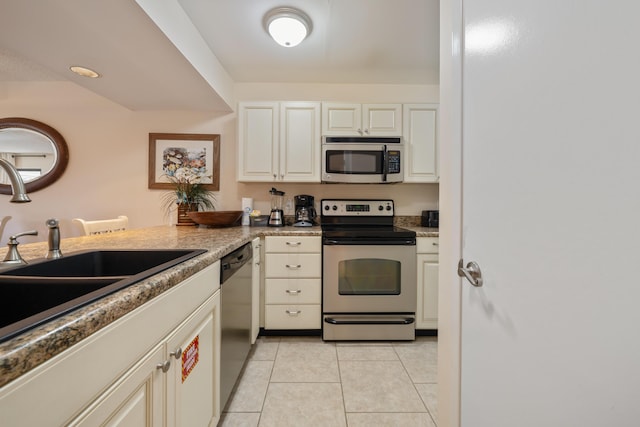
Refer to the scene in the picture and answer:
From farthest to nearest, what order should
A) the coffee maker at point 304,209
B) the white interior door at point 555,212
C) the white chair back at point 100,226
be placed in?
the coffee maker at point 304,209 < the white chair back at point 100,226 < the white interior door at point 555,212

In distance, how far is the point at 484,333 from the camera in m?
0.71

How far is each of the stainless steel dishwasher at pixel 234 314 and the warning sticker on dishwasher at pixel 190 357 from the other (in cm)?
26

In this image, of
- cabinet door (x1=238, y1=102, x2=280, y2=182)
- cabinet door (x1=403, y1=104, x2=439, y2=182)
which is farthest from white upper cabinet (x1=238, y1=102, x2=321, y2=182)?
cabinet door (x1=403, y1=104, x2=439, y2=182)

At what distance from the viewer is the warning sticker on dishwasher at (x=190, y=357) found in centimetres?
84

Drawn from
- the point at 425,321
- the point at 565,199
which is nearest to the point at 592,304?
the point at 565,199

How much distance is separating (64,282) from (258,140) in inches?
76.4

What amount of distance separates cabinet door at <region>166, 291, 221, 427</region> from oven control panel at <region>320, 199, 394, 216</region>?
161cm

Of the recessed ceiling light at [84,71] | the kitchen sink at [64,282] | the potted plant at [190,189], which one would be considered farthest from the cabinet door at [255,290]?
the recessed ceiling light at [84,71]

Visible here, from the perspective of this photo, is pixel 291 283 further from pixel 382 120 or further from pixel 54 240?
pixel 382 120

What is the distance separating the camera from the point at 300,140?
95.3 inches

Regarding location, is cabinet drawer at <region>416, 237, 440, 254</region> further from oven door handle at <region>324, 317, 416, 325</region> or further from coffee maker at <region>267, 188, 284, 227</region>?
coffee maker at <region>267, 188, 284, 227</region>

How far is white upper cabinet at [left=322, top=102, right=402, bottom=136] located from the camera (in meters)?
2.42

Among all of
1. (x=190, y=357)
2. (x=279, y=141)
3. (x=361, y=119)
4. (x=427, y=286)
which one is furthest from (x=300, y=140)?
(x=190, y=357)

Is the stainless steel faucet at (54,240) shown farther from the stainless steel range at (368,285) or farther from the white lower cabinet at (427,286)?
the white lower cabinet at (427,286)
